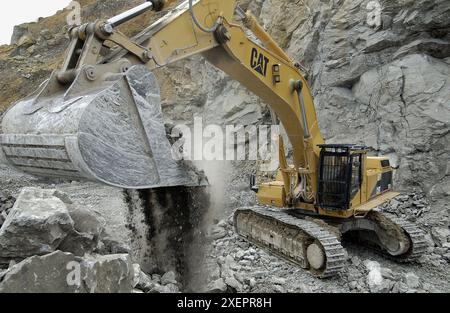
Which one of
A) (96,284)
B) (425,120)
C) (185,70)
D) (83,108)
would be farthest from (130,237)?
(185,70)

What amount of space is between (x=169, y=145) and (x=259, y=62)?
93.1 inches

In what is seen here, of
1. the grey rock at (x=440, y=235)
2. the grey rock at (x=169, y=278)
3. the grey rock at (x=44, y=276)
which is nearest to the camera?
the grey rock at (x=44, y=276)

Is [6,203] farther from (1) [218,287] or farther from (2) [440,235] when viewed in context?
(2) [440,235]

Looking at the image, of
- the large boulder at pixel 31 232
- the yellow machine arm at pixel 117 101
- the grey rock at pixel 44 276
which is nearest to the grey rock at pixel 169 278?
the large boulder at pixel 31 232

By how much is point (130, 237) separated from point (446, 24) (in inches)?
304

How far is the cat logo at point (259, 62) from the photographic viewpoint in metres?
4.94

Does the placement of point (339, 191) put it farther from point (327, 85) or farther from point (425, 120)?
point (327, 85)

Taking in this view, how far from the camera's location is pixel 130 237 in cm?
613

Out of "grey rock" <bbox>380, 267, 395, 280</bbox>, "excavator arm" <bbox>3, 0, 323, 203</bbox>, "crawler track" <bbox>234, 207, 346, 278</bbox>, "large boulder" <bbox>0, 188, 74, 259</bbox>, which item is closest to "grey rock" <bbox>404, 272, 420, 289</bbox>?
"grey rock" <bbox>380, 267, 395, 280</bbox>

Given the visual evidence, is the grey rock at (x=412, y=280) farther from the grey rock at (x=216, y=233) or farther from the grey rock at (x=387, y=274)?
the grey rock at (x=216, y=233)

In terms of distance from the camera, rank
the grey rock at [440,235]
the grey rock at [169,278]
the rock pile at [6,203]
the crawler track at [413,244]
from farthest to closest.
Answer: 1. the rock pile at [6,203]
2. the grey rock at [440,235]
3. the crawler track at [413,244]
4. the grey rock at [169,278]

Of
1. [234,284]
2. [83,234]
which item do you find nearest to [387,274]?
[234,284]

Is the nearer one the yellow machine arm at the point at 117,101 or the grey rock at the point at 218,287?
the yellow machine arm at the point at 117,101

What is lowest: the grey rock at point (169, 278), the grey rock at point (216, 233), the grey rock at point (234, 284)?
the grey rock at point (169, 278)
